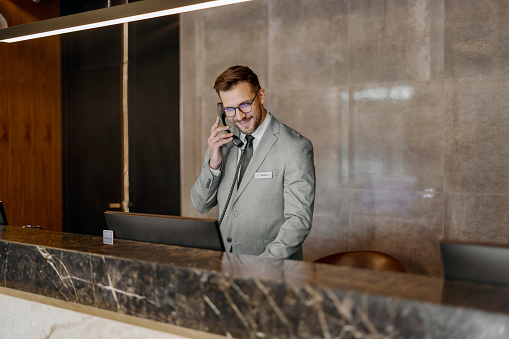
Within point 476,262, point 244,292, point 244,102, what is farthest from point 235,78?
point 476,262

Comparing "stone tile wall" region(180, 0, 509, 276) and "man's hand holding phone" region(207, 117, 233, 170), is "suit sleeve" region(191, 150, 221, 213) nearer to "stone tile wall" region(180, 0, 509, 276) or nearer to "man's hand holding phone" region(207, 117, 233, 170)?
"man's hand holding phone" region(207, 117, 233, 170)

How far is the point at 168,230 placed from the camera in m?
1.76

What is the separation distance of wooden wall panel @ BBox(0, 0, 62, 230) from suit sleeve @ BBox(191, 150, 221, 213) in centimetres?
248

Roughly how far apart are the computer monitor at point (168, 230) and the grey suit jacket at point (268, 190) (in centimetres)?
71

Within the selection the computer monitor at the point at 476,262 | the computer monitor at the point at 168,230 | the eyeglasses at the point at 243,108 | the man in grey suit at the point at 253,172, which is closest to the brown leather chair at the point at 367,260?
the man in grey suit at the point at 253,172

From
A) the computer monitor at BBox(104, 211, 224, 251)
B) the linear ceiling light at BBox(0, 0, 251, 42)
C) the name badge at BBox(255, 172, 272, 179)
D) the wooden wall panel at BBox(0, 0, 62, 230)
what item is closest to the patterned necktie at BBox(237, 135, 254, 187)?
the name badge at BBox(255, 172, 272, 179)

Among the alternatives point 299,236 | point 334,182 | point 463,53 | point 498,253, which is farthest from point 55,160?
point 498,253

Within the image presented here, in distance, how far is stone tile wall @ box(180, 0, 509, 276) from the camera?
341cm

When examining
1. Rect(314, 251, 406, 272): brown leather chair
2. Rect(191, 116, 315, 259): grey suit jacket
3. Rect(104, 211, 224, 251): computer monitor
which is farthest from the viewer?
Rect(314, 251, 406, 272): brown leather chair

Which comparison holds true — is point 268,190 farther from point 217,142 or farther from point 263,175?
point 217,142

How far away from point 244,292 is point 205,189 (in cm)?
144

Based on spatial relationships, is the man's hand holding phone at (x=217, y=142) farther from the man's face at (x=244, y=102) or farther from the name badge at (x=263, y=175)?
the name badge at (x=263, y=175)

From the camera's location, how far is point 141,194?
4668mm

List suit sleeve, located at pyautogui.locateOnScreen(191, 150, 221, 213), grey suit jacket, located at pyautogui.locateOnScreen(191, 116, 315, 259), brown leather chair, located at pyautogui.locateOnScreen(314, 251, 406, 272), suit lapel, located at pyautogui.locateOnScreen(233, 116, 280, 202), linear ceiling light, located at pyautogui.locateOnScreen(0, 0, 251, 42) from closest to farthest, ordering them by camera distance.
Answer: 1. linear ceiling light, located at pyautogui.locateOnScreen(0, 0, 251, 42)
2. grey suit jacket, located at pyautogui.locateOnScreen(191, 116, 315, 259)
3. suit lapel, located at pyautogui.locateOnScreen(233, 116, 280, 202)
4. suit sleeve, located at pyautogui.locateOnScreen(191, 150, 221, 213)
5. brown leather chair, located at pyautogui.locateOnScreen(314, 251, 406, 272)
